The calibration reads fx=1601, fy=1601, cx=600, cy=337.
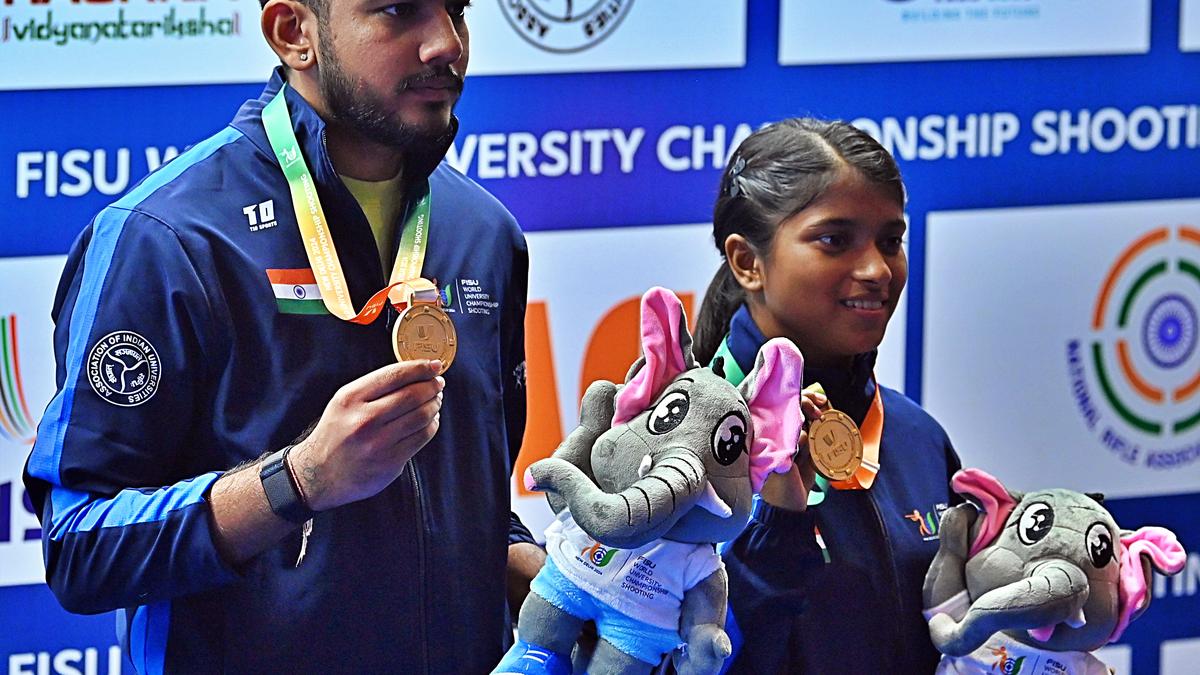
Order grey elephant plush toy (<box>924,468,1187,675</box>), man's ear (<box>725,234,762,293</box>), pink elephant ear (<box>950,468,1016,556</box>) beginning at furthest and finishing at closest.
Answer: man's ear (<box>725,234,762,293</box>) < pink elephant ear (<box>950,468,1016,556</box>) < grey elephant plush toy (<box>924,468,1187,675</box>)

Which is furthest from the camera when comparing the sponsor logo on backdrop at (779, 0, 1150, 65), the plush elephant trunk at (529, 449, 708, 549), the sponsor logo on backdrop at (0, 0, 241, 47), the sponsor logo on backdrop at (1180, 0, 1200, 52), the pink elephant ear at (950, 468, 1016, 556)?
the sponsor logo on backdrop at (1180, 0, 1200, 52)

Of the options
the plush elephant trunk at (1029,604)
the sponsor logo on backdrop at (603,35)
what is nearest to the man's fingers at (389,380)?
the plush elephant trunk at (1029,604)

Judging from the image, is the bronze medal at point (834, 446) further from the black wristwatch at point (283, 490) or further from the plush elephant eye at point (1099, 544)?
the black wristwatch at point (283, 490)

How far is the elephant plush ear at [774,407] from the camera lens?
1.84 meters

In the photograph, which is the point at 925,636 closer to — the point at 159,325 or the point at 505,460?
the point at 505,460

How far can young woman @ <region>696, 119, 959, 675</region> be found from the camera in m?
2.12

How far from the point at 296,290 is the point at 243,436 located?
19 cm

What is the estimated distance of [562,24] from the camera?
3.26m

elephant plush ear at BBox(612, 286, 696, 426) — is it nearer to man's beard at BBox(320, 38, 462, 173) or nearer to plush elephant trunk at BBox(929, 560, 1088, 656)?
man's beard at BBox(320, 38, 462, 173)

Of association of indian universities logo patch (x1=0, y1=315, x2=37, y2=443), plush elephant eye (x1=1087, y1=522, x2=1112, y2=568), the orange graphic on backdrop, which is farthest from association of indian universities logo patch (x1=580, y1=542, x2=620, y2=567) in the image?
association of indian universities logo patch (x1=0, y1=315, x2=37, y2=443)

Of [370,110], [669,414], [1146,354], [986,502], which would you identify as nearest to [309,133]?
[370,110]

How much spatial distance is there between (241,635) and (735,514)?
24.5 inches

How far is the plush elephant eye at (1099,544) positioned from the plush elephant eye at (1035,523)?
53 millimetres

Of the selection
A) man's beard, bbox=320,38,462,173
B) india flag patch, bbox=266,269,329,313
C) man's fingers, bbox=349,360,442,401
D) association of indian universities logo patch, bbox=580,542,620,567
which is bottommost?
association of indian universities logo patch, bbox=580,542,620,567
